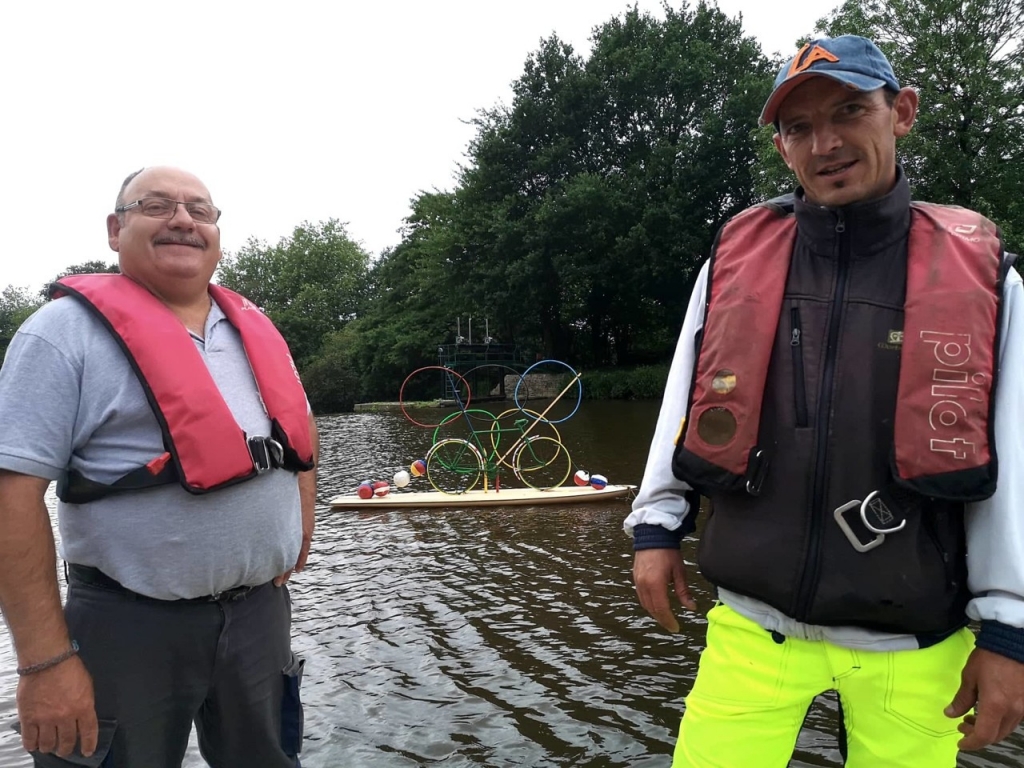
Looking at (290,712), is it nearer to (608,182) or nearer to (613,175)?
(608,182)

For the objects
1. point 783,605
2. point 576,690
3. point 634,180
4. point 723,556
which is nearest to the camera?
point 783,605

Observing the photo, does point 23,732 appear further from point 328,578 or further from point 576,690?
point 328,578

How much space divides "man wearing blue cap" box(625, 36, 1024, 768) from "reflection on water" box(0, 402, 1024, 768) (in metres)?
2.10

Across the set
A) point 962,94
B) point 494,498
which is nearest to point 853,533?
point 494,498

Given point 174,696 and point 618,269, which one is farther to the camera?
point 618,269

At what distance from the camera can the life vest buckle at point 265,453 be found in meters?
2.23

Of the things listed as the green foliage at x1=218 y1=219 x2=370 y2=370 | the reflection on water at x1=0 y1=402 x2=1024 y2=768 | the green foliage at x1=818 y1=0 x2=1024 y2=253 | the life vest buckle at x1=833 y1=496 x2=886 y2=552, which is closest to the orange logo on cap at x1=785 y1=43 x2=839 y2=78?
the life vest buckle at x1=833 y1=496 x2=886 y2=552

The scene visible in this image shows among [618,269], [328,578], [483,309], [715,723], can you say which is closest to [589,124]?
[618,269]

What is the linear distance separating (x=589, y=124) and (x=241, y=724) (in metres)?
32.2

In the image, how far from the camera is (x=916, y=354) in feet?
5.23

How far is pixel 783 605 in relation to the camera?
1.64 metres

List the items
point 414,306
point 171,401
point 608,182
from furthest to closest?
point 414,306
point 608,182
point 171,401

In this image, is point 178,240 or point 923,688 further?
point 178,240

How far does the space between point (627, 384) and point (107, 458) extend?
2642cm
